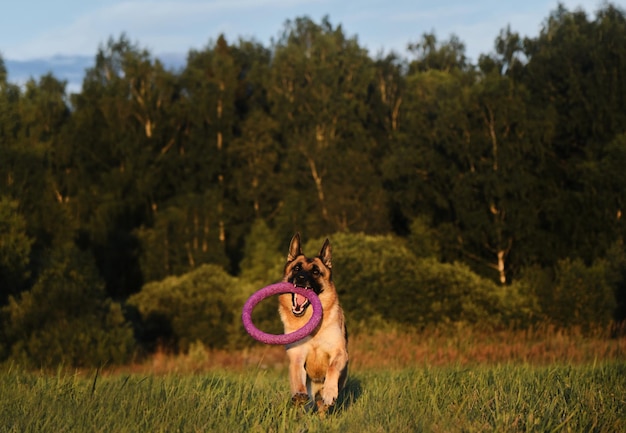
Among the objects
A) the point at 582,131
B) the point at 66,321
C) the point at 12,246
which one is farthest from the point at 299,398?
the point at 582,131

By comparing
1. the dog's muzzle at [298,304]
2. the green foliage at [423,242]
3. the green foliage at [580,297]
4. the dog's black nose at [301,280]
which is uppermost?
the dog's black nose at [301,280]

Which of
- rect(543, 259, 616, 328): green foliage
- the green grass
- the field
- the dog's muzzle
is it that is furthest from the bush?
the dog's muzzle

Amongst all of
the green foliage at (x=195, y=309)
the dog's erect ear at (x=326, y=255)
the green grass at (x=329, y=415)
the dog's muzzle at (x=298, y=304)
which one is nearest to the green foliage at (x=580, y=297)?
the green foliage at (x=195, y=309)

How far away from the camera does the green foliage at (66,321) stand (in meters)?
30.5

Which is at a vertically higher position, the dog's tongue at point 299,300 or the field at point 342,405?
the dog's tongue at point 299,300

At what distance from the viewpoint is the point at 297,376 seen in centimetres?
882

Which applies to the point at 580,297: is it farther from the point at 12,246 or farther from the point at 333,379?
the point at 333,379

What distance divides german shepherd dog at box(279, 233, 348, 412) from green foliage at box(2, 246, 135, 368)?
837 inches

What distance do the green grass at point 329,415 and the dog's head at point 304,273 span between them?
37.0 inches

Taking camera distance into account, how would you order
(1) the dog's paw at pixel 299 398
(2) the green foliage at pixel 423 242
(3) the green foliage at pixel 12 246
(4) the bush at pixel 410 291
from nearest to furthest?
1. (1) the dog's paw at pixel 299 398
2. (3) the green foliage at pixel 12 246
3. (4) the bush at pixel 410 291
4. (2) the green foliage at pixel 423 242

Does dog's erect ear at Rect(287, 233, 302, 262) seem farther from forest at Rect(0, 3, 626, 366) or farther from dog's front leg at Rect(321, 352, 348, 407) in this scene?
forest at Rect(0, 3, 626, 366)

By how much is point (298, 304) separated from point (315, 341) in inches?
16.8

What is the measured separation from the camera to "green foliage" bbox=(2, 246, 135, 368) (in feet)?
100

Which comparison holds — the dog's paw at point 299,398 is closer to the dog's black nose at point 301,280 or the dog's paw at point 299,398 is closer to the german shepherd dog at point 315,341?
the german shepherd dog at point 315,341
